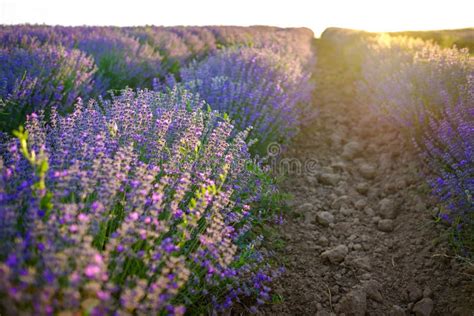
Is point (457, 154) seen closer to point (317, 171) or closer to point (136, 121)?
point (317, 171)

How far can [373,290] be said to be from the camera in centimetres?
222

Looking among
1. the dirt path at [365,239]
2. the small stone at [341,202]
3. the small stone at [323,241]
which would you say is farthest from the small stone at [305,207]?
the small stone at [323,241]

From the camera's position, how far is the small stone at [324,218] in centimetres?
295

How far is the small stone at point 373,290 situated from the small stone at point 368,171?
1598 mm

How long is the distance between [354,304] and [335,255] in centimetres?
46

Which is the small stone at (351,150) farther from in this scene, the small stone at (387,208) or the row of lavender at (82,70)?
the small stone at (387,208)

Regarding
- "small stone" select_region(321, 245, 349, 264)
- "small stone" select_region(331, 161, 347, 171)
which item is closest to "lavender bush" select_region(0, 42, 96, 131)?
"small stone" select_region(321, 245, 349, 264)

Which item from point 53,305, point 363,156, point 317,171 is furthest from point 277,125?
point 53,305

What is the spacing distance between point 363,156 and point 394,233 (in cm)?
146

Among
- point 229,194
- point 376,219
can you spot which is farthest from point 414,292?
point 229,194

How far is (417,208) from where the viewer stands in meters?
2.97

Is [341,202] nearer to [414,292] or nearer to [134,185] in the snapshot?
[414,292]

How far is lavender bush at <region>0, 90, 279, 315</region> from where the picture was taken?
112 centimetres

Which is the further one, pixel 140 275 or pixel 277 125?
pixel 277 125
